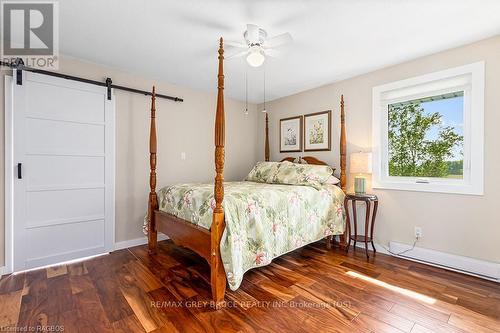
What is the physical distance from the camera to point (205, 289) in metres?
2.09

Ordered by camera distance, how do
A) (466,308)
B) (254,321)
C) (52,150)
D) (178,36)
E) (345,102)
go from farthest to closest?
(345,102) → (52,150) → (178,36) → (466,308) → (254,321)


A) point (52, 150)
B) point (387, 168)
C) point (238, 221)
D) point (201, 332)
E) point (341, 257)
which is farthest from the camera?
point (387, 168)

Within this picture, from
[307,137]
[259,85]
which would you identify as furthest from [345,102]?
[259,85]

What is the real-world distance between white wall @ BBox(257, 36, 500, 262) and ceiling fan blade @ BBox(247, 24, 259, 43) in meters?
1.82

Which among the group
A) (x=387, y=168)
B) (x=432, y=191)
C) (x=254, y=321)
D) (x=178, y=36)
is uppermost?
(x=178, y=36)

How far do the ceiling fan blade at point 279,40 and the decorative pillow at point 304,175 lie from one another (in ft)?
5.45

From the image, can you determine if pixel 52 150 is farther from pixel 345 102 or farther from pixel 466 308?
pixel 466 308

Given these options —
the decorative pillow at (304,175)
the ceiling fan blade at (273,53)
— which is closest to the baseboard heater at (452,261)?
the decorative pillow at (304,175)

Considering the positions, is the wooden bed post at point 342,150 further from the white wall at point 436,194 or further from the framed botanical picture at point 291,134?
the framed botanical picture at point 291,134

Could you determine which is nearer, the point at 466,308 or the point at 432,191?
the point at 466,308

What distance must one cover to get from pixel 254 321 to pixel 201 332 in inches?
14.5

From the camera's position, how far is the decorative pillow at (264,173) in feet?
11.6

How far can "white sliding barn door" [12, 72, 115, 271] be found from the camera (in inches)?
95.0

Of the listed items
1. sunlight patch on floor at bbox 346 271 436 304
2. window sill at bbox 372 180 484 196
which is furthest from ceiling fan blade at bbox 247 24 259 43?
sunlight patch on floor at bbox 346 271 436 304
